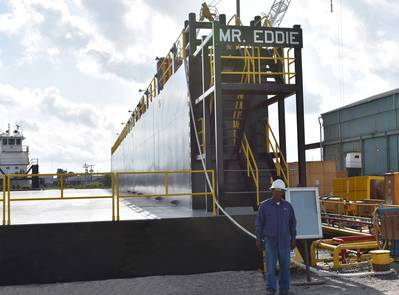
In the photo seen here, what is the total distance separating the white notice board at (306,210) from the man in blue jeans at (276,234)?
134cm

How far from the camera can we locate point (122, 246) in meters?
9.42

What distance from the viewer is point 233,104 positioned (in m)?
12.4

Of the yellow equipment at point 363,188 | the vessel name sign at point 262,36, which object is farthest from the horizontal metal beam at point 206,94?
the yellow equipment at point 363,188

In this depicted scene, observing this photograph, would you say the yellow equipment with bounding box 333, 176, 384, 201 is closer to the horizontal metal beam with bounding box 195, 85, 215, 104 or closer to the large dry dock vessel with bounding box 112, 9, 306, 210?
the large dry dock vessel with bounding box 112, 9, 306, 210

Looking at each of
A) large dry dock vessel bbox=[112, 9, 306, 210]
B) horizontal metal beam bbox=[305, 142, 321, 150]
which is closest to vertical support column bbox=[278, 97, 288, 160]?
large dry dock vessel bbox=[112, 9, 306, 210]

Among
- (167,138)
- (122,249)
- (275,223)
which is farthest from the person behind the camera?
(167,138)

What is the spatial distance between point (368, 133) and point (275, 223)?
28998mm

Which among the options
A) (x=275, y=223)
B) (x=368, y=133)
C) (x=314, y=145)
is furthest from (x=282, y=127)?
(x=314, y=145)

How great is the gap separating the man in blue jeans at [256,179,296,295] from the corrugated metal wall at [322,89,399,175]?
25974 millimetres

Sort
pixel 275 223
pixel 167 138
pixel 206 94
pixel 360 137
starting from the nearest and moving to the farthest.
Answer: pixel 275 223
pixel 206 94
pixel 167 138
pixel 360 137

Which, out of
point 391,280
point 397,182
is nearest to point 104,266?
point 391,280

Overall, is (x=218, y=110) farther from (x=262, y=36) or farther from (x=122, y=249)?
(x=122, y=249)

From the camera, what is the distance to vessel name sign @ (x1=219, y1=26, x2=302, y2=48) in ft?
34.7

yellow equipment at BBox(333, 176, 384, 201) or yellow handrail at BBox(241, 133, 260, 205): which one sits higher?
yellow handrail at BBox(241, 133, 260, 205)
